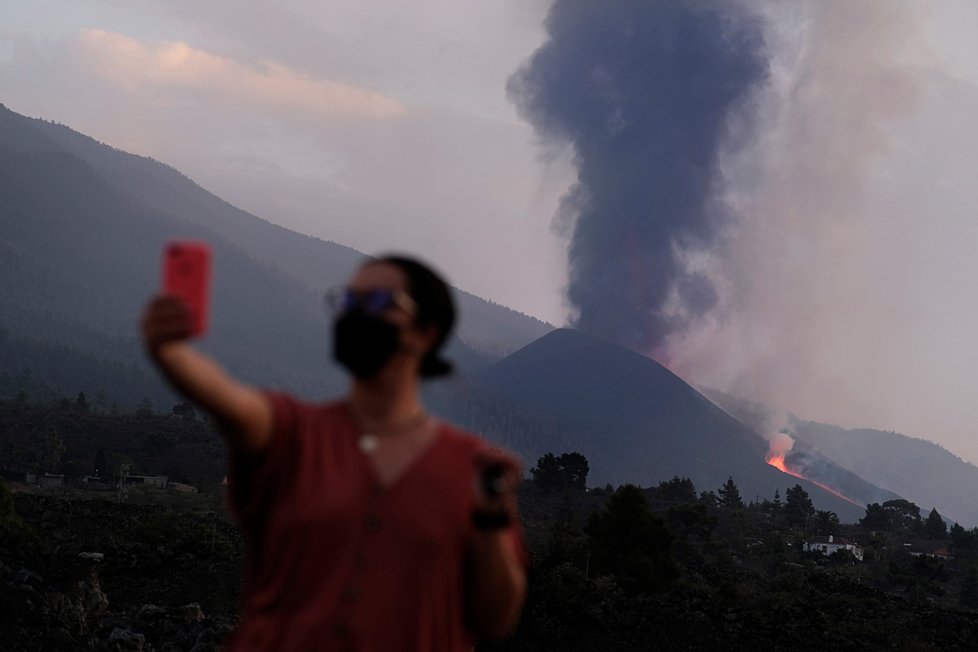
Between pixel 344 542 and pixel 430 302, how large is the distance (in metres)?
0.64

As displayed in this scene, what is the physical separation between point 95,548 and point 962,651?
51.9 feet

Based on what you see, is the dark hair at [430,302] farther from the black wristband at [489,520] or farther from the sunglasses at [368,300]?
the black wristband at [489,520]

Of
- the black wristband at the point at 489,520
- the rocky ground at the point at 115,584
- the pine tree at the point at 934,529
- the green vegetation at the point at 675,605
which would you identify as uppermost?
the pine tree at the point at 934,529

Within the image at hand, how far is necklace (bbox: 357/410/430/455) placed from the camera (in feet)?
8.66

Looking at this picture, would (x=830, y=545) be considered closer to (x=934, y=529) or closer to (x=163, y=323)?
(x=934, y=529)

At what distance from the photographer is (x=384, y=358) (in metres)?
2.63

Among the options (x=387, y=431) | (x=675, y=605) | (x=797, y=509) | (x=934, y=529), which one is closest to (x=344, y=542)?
(x=387, y=431)

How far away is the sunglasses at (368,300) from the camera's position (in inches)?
103

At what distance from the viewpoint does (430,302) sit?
2756 mm

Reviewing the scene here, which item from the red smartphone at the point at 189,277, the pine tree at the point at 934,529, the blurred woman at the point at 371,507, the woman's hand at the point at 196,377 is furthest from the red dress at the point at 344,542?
the pine tree at the point at 934,529

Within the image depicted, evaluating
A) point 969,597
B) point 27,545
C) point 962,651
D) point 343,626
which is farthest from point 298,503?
point 969,597

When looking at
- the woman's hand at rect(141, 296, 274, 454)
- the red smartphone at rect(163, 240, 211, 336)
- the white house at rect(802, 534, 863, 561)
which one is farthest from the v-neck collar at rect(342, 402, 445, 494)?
the white house at rect(802, 534, 863, 561)

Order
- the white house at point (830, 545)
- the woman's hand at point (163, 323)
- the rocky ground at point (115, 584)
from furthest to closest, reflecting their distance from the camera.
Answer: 1. the white house at point (830, 545)
2. the rocky ground at point (115, 584)
3. the woman's hand at point (163, 323)

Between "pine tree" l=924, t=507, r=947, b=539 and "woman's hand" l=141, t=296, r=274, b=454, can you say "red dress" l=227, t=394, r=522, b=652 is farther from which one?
"pine tree" l=924, t=507, r=947, b=539
